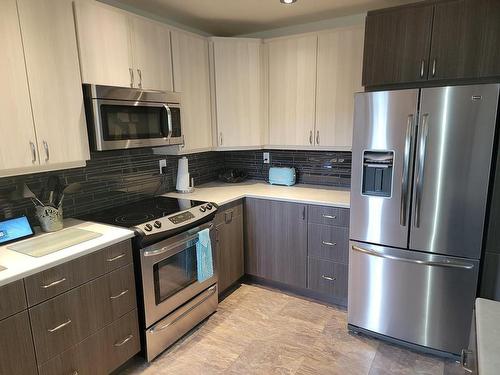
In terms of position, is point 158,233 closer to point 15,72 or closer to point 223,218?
point 223,218

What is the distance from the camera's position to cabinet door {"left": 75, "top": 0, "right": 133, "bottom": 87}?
2.01 metres

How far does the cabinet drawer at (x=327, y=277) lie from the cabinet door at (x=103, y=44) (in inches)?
80.4

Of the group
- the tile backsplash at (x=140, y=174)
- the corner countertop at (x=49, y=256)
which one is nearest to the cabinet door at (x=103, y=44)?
the tile backsplash at (x=140, y=174)

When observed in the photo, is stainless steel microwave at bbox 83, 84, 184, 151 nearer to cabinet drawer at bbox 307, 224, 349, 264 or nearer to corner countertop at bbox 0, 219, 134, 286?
corner countertop at bbox 0, 219, 134, 286

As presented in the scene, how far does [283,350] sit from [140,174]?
1.78 meters

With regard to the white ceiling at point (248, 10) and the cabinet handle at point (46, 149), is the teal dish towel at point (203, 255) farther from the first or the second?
the white ceiling at point (248, 10)

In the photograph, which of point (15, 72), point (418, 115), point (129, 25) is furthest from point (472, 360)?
point (129, 25)

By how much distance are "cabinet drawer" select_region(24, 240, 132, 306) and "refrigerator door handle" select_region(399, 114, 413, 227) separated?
1720 mm

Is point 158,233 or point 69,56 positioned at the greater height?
point 69,56

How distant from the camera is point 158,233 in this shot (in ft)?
6.82

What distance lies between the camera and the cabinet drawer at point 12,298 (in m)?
1.43

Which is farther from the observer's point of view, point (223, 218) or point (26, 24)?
point (223, 218)

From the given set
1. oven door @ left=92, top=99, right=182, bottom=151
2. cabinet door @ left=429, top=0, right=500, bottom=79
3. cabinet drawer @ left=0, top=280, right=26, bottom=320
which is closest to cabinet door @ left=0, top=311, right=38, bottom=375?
cabinet drawer @ left=0, top=280, right=26, bottom=320

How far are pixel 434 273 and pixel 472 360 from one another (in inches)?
46.4
